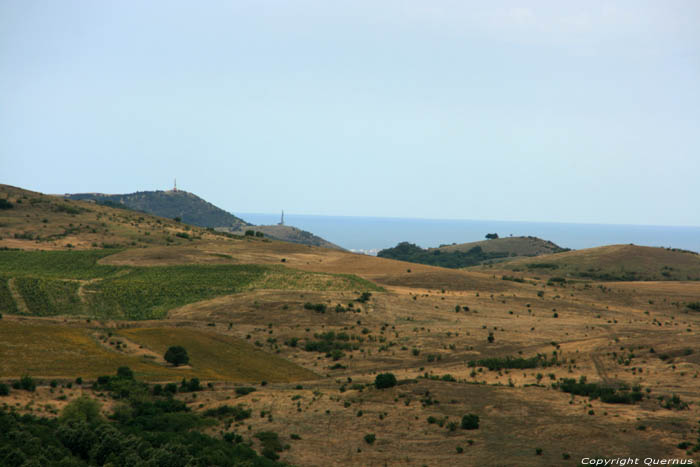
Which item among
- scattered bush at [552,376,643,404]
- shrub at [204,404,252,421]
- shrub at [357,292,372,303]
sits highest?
shrub at [357,292,372,303]

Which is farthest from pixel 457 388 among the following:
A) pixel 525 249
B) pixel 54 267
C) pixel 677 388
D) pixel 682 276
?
pixel 525 249

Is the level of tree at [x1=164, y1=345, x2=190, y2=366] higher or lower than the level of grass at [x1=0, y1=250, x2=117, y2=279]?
lower

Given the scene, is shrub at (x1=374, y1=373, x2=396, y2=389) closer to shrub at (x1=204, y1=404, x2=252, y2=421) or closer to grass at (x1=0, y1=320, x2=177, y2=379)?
shrub at (x1=204, y1=404, x2=252, y2=421)

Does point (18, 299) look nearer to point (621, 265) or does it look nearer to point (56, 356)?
point (56, 356)

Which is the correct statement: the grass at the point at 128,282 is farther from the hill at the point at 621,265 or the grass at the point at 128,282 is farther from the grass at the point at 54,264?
the hill at the point at 621,265

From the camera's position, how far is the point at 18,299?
186 feet

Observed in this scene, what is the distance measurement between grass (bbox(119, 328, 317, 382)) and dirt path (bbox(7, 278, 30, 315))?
12221 mm

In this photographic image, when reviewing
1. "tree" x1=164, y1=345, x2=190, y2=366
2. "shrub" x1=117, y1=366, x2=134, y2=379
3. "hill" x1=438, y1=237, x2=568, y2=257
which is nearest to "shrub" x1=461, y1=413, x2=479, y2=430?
"shrub" x1=117, y1=366, x2=134, y2=379

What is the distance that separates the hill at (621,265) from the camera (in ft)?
366

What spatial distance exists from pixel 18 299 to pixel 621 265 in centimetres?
10752

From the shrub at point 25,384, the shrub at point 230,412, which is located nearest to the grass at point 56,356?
the shrub at point 25,384

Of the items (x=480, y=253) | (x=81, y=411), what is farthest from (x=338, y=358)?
(x=480, y=253)

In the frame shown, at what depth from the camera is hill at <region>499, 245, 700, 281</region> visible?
112m

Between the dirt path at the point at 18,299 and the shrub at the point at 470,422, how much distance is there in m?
42.6
